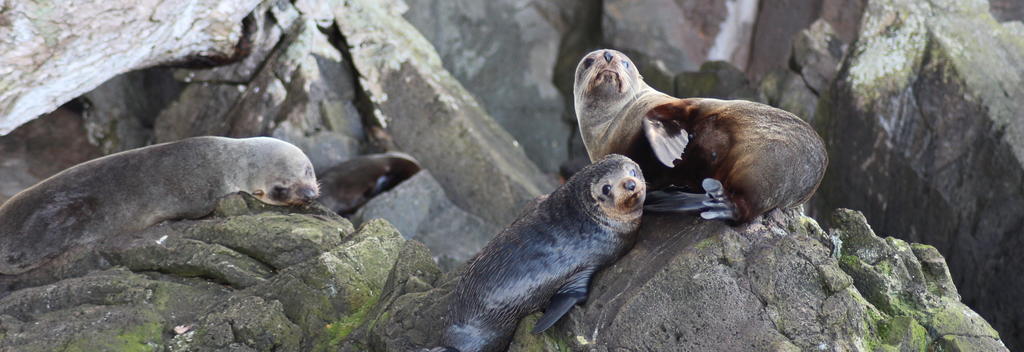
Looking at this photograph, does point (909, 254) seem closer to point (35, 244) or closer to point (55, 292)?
point (55, 292)

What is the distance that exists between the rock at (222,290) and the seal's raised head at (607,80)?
1411 millimetres

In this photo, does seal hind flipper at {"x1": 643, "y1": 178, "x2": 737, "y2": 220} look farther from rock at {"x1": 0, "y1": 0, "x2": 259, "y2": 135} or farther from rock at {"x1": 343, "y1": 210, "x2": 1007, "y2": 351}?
rock at {"x1": 0, "y1": 0, "x2": 259, "y2": 135}

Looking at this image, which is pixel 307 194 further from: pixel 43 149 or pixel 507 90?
pixel 507 90

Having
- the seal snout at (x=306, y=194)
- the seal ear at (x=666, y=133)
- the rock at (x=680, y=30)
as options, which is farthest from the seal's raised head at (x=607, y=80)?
the rock at (x=680, y=30)

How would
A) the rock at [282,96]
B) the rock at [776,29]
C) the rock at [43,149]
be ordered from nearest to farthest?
the rock at [282,96], the rock at [43,149], the rock at [776,29]

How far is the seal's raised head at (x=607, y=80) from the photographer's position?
203 inches

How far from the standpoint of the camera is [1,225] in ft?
18.8

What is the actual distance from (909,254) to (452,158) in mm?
6065

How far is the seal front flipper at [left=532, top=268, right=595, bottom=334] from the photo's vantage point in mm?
3760

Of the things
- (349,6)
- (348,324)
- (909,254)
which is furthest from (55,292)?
(349,6)

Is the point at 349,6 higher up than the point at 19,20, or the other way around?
the point at 19,20

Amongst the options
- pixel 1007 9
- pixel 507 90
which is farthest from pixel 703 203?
pixel 507 90

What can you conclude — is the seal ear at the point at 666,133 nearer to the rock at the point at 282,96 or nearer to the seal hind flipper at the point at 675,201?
the seal hind flipper at the point at 675,201

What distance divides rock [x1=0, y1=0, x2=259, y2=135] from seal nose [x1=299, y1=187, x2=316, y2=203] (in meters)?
1.66
